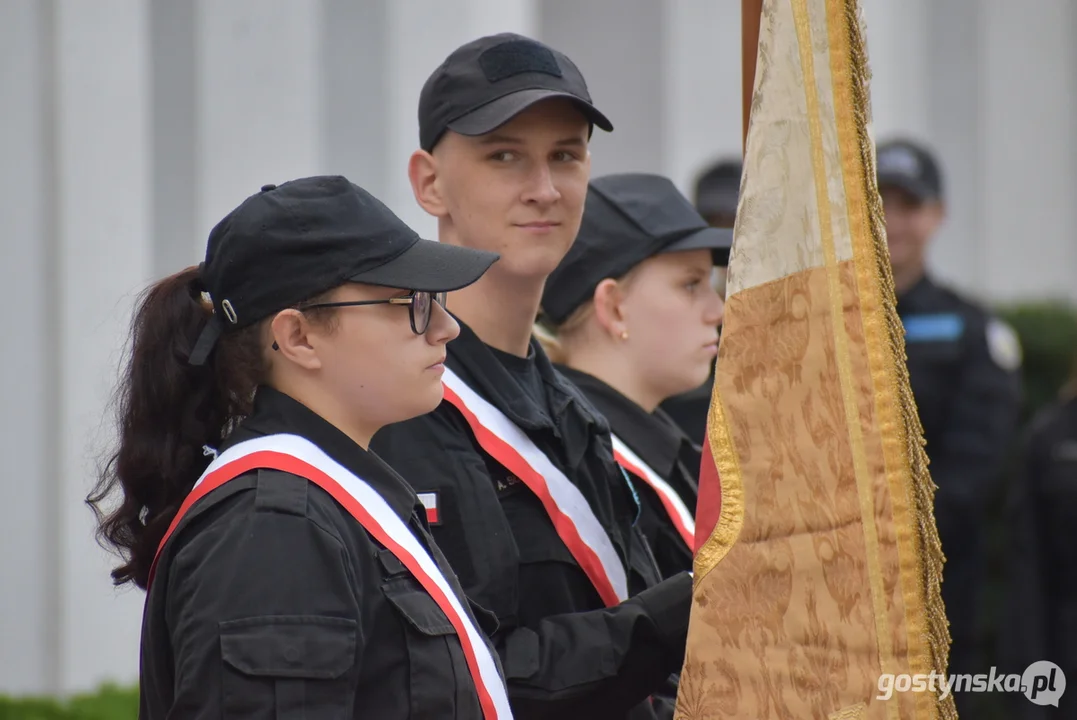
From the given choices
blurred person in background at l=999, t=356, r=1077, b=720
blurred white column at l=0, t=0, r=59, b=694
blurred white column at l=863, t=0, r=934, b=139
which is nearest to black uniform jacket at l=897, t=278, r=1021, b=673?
blurred person in background at l=999, t=356, r=1077, b=720

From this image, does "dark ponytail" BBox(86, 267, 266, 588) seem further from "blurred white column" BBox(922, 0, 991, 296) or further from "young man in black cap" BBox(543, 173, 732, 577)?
"blurred white column" BBox(922, 0, 991, 296)

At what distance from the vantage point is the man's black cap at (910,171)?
603 cm

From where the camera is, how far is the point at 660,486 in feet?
9.78

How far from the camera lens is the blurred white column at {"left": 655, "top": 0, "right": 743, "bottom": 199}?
7180 millimetres

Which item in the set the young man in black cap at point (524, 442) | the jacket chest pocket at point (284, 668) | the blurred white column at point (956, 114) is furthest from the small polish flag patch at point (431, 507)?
the blurred white column at point (956, 114)

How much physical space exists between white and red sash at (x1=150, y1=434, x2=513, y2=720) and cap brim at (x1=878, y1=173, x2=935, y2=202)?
172 inches

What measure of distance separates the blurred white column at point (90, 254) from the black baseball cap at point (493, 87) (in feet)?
9.66

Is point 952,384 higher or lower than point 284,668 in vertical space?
lower

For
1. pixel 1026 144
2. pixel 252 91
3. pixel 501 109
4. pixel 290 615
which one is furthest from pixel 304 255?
pixel 1026 144

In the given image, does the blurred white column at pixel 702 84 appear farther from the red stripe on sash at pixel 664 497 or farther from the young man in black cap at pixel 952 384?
the red stripe on sash at pixel 664 497

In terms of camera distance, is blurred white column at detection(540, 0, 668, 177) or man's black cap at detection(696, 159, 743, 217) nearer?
man's black cap at detection(696, 159, 743, 217)

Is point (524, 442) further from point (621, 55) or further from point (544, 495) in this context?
point (621, 55)

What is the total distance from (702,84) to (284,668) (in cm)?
580

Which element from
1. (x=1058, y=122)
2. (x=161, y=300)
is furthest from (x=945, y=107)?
(x=161, y=300)
